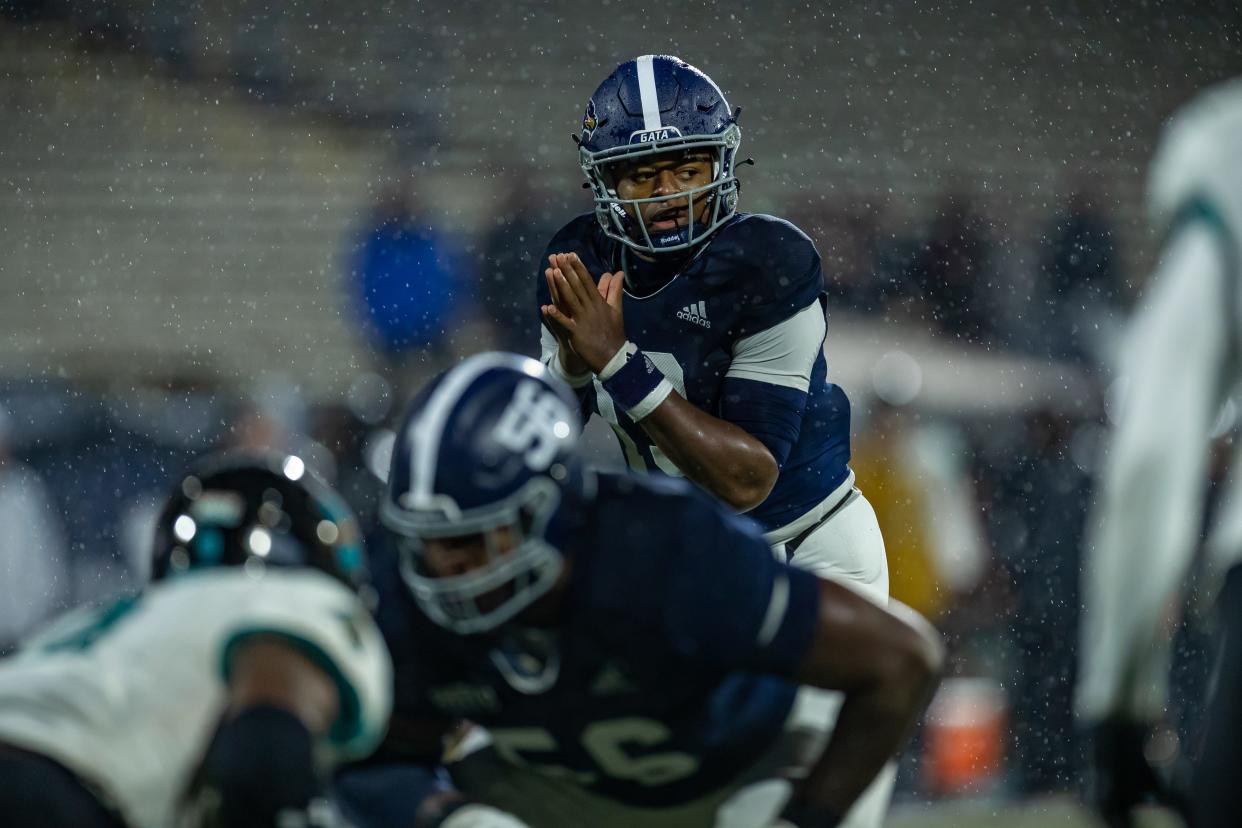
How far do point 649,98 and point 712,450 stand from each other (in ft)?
2.37

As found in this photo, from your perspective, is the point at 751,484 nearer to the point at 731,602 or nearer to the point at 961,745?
the point at 731,602

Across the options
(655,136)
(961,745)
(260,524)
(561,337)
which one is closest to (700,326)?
(561,337)

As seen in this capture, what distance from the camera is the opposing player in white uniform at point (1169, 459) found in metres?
1.79

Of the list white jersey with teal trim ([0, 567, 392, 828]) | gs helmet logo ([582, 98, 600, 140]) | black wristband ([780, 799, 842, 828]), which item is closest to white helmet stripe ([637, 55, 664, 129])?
gs helmet logo ([582, 98, 600, 140])

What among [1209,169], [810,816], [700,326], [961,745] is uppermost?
[1209,169]

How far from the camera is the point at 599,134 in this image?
338 cm

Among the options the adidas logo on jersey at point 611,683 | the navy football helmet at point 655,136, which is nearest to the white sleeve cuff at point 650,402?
the navy football helmet at point 655,136

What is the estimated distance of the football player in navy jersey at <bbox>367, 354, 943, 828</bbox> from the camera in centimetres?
230

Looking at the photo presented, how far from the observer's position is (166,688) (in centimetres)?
177

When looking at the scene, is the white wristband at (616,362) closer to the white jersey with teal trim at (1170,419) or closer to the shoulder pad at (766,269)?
the shoulder pad at (766,269)

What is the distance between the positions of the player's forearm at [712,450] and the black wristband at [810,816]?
834 mm

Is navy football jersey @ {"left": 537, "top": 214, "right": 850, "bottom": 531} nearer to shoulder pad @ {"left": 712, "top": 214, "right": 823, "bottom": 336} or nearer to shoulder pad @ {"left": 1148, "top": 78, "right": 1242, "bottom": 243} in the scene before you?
shoulder pad @ {"left": 712, "top": 214, "right": 823, "bottom": 336}

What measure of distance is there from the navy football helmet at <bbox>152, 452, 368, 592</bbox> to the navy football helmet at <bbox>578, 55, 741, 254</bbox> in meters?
1.25

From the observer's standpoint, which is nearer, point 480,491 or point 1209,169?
point 1209,169
